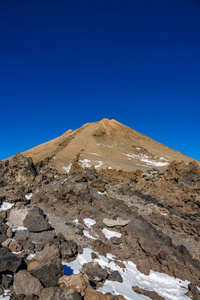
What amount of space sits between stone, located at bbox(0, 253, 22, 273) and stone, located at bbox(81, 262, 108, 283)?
1.96 m

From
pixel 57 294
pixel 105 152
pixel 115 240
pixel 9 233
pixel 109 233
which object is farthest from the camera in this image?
pixel 105 152

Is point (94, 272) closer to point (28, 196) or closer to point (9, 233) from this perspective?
point (9, 233)

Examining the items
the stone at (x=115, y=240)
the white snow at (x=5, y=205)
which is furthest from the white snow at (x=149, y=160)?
the white snow at (x=5, y=205)

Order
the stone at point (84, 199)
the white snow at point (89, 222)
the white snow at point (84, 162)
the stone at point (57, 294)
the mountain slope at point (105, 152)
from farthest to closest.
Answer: the mountain slope at point (105, 152) → the white snow at point (84, 162) → the stone at point (84, 199) → the white snow at point (89, 222) → the stone at point (57, 294)

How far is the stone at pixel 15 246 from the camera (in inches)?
221

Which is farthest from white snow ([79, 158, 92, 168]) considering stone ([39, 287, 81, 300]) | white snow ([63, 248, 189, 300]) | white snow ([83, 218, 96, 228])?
stone ([39, 287, 81, 300])

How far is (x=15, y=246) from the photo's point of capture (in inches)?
223

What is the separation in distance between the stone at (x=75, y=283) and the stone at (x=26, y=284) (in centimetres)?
52

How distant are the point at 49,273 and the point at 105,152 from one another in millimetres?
51909

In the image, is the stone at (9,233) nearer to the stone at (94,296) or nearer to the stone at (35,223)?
the stone at (35,223)

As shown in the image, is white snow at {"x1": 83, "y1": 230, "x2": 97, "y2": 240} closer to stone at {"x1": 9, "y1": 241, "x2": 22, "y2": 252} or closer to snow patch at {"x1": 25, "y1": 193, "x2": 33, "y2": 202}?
stone at {"x1": 9, "y1": 241, "x2": 22, "y2": 252}

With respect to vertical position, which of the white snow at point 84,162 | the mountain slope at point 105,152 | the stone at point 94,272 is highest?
the mountain slope at point 105,152

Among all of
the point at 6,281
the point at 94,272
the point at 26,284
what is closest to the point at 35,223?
the point at 94,272

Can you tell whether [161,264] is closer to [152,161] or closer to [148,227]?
[148,227]
